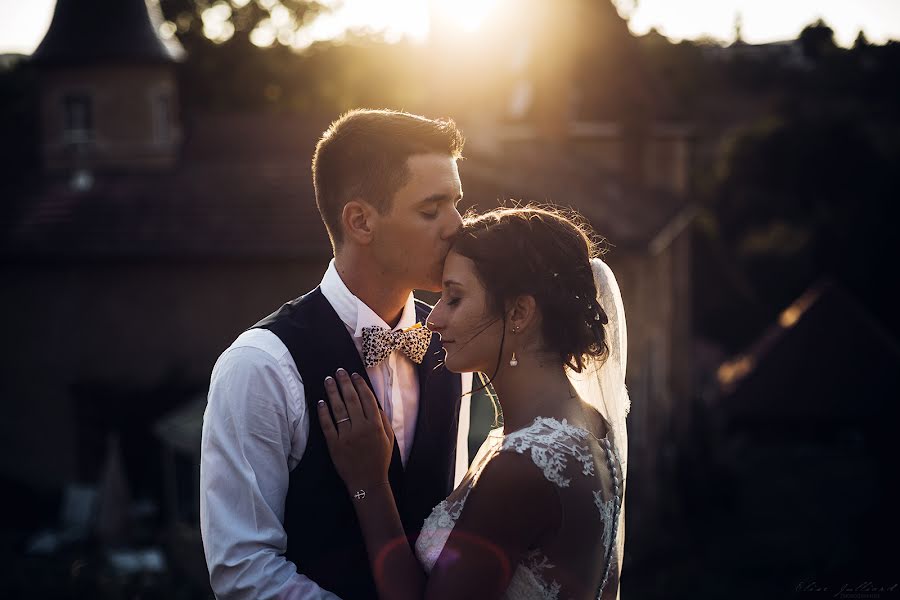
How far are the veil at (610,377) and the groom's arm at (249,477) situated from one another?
0.89m

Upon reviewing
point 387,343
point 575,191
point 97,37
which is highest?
point 97,37

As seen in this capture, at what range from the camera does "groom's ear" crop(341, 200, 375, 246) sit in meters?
3.09

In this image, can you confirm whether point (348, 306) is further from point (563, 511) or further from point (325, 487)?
point (563, 511)

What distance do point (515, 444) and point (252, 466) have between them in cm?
69

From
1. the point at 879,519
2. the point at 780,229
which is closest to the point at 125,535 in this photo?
the point at 879,519

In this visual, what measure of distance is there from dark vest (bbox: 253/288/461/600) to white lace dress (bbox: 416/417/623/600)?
21 centimetres

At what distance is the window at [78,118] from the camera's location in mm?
22823

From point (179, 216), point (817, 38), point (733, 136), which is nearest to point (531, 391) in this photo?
point (817, 38)

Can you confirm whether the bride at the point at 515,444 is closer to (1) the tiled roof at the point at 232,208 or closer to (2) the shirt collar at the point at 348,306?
(2) the shirt collar at the point at 348,306

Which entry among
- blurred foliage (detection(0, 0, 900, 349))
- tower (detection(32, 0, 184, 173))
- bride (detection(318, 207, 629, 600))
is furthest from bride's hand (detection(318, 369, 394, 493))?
tower (detection(32, 0, 184, 173))

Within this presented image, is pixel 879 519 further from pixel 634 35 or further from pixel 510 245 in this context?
pixel 510 245

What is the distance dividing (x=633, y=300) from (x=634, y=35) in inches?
189

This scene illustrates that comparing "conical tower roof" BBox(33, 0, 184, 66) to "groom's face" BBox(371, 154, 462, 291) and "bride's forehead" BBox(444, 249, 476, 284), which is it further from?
"bride's forehead" BBox(444, 249, 476, 284)

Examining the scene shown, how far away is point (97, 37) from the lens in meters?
23.3
